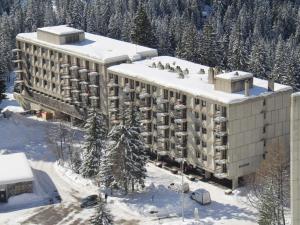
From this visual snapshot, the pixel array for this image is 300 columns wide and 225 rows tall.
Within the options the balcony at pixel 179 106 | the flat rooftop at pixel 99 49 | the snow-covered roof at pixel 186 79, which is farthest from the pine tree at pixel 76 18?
the balcony at pixel 179 106

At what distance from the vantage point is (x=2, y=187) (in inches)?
3509

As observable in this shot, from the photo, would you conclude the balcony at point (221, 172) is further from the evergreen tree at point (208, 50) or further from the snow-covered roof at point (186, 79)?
the evergreen tree at point (208, 50)

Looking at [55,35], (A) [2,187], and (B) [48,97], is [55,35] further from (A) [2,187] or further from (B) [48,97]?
(A) [2,187]

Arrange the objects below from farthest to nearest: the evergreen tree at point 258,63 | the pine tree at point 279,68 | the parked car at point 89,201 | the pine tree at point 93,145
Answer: the evergreen tree at point 258,63 → the pine tree at point 279,68 → the pine tree at point 93,145 → the parked car at point 89,201

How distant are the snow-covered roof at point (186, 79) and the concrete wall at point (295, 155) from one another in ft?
163

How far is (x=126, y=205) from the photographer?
8706cm

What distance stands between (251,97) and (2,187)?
33.5 m

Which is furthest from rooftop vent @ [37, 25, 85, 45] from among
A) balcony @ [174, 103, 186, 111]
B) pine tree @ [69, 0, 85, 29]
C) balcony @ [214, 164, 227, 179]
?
pine tree @ [69, 0, 85, 29]

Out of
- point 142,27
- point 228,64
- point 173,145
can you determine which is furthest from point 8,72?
point 173,145

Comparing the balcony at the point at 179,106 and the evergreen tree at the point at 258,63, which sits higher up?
the balcony at the point at 179,106

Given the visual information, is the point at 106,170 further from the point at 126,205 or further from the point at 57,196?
the point at 57,196

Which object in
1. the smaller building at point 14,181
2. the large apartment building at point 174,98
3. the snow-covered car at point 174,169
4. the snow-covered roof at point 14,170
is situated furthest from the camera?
the snow-covered car at point 174,169

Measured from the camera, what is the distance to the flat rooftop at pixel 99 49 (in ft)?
361

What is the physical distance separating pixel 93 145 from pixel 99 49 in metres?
26.8
